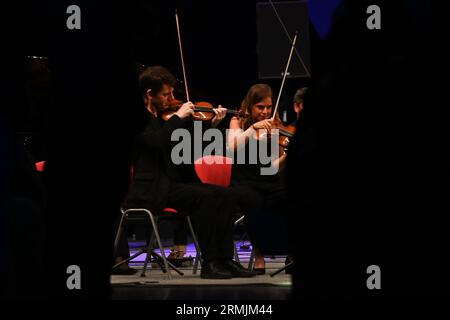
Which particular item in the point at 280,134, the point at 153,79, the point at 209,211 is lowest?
the point at 209,211

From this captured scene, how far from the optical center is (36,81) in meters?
3.95

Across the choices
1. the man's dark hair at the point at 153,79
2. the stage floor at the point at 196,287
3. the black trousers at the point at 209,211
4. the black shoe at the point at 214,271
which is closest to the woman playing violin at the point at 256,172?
the black trousers at the point at 209,211

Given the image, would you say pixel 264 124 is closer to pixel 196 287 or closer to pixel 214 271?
pixel 214 271

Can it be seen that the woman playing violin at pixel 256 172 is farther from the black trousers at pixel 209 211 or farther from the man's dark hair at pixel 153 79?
the man's dark hair at pixel 153 79

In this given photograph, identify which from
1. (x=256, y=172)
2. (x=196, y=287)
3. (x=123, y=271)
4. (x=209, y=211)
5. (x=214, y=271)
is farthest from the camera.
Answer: (x=256, y=172)

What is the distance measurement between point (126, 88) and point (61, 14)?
180 mm

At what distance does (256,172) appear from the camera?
4297 mm

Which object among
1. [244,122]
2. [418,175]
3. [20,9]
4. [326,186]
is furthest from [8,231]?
[244,122]

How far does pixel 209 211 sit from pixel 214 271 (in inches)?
13.2

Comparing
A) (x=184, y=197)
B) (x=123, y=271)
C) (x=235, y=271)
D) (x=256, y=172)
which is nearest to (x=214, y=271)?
(x=235, y=271)

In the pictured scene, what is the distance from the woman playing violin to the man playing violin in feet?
0.52

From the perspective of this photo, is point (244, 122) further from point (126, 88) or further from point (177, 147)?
point (126, 88)

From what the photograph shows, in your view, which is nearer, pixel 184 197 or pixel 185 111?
pixel 184 197

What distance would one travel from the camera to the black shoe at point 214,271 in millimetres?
3633
